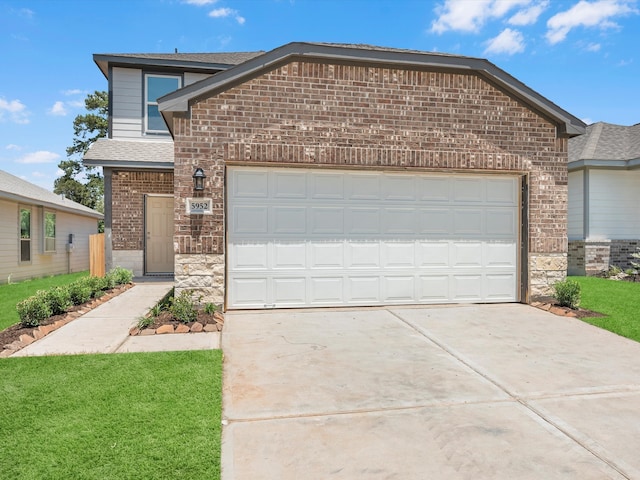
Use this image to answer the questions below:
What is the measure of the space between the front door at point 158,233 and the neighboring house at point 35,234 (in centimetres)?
411

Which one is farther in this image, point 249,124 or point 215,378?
point 249,124

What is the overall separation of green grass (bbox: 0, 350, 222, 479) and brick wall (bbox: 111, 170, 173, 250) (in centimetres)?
767

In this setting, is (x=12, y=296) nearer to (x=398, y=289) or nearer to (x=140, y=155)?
(x=140, y=155)

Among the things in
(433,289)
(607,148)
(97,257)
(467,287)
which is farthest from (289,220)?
(607,148)

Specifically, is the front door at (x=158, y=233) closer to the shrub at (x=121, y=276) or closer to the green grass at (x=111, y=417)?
the shrub at (x=121, y=276)

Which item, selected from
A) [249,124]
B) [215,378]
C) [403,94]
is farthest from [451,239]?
[215,378]

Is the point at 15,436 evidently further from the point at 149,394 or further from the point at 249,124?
the point at 249,124

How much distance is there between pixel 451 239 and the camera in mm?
Answer: 8086

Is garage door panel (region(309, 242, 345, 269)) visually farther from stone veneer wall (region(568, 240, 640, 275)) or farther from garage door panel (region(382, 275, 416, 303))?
stone veneer wall (region(568, 240, 640, 275))

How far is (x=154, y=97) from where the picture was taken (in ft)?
41.0

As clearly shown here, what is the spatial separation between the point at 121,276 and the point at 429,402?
367 inches

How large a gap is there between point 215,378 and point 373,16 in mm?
12090

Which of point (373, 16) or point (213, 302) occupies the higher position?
point (373, 16)

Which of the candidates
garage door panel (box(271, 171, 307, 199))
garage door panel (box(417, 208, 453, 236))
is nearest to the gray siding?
garage door panel (box(271, 171, 307, 199))
